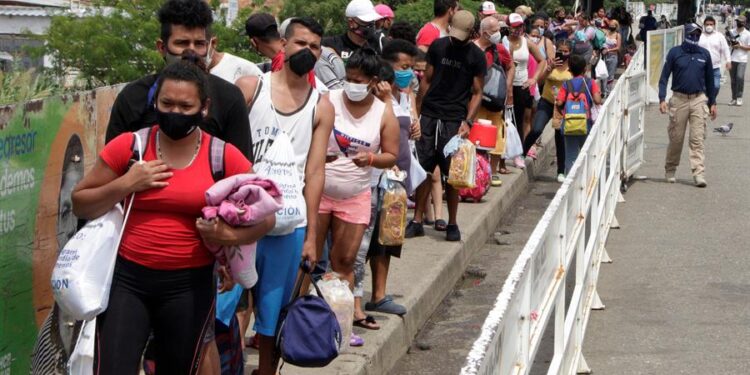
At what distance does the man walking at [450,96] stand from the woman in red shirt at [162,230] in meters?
5.96

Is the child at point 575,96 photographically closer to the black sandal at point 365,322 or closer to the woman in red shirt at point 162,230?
the black sandal at point 365,322

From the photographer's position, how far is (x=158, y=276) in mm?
4758

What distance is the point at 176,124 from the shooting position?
4.75m

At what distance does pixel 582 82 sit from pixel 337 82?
677 centimetres

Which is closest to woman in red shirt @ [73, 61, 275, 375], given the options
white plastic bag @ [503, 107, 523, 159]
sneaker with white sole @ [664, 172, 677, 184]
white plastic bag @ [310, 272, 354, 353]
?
white plastic bag @ [310, 272, 354, 353]

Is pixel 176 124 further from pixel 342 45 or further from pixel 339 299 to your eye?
pixel 342 45

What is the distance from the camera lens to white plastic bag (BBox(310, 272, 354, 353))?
20.9 ft

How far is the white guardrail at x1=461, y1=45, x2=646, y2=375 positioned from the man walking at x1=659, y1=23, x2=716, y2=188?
1.85m

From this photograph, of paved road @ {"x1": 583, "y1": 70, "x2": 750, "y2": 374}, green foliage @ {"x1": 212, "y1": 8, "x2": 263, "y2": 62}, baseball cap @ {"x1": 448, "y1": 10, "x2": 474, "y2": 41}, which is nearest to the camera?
paved road @ {"x1": 583, "y1": 70, "x2": 750, "y2": 374}

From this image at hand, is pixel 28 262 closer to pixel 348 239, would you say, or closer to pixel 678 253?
pixel 348 239

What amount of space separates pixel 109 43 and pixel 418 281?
10464mm

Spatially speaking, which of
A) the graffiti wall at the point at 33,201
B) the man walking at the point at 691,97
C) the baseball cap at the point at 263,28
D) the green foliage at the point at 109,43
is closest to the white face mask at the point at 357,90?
the baseball cap at the point at 263,28

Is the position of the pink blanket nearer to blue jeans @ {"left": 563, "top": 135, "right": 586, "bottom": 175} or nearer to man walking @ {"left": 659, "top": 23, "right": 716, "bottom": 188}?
blue jeans @ {"left": 563, "top": 135, "right": 586, "bottom": 175}

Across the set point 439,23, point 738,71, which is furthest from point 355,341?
point 738,71
